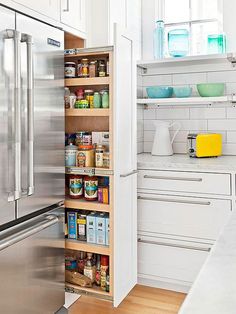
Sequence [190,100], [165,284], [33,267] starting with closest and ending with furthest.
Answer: [33,267] → [165,284] → [190,100]

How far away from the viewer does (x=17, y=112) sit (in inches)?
74.4

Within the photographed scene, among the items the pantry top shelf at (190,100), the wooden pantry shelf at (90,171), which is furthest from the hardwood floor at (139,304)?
the pantry top shelf at (190,100)

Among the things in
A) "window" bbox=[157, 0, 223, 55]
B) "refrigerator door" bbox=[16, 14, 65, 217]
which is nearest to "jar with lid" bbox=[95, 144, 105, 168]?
"refrigerator door" bbox=[16, 14, 65, 217]

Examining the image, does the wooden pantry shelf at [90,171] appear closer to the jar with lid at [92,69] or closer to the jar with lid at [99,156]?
the jar with lid at [99,156]

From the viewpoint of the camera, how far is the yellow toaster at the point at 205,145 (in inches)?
122

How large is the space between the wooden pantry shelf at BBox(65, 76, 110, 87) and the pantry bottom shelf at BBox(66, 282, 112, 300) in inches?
54.1

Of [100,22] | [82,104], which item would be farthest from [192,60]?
[82,104]

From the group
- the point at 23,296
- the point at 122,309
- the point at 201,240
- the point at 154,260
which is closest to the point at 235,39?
the point at 201,240

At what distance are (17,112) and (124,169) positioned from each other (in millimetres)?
938

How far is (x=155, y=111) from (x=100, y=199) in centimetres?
126

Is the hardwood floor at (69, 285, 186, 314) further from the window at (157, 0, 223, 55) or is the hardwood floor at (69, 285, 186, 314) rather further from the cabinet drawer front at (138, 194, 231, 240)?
the window at (157, 0, 223, 55)

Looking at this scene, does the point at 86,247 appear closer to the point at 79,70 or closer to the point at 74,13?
the point at 79,70

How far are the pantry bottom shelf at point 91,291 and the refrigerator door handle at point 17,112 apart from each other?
1.00 metres

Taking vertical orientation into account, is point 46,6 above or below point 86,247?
above
